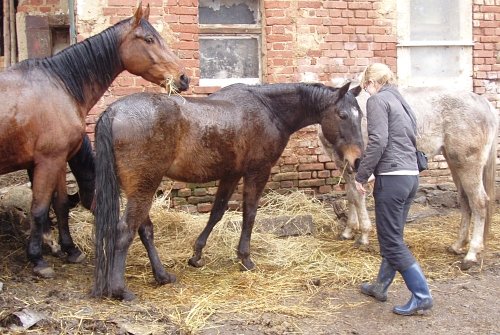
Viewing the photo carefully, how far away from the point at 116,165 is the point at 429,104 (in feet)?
12.0

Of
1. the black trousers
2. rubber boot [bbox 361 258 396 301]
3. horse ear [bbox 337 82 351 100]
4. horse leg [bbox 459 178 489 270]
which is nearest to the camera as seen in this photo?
the black trousers

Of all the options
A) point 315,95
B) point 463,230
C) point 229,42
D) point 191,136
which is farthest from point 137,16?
point 463,230

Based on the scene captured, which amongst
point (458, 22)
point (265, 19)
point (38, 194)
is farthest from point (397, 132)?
point (458, 22)

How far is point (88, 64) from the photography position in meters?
5.47

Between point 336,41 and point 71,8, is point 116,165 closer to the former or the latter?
point 71,8

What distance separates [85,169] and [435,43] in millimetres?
5392

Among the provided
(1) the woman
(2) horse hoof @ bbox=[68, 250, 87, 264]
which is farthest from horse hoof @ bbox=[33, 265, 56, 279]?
(1) the woman

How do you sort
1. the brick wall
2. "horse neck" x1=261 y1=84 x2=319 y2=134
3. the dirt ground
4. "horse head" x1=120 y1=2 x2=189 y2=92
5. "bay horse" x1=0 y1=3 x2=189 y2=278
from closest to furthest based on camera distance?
the dirt ground → "bay horse" x1=0 y1=3 x2=189 y2=278 → "horse head" x1=120 y1=2 x2=189 y2=92 → "horse neck" x1=261 y1=84 x2=319 y2=134 → the brick wall

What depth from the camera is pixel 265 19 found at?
305 inches

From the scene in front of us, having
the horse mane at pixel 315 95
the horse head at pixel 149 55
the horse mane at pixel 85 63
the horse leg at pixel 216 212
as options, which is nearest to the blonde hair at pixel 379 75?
the horse mane at pixel 315 95

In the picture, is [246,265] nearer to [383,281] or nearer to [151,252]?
[151,252]

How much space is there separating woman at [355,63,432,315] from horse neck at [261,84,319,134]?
42.1 inches

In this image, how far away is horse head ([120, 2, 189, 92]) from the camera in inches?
215

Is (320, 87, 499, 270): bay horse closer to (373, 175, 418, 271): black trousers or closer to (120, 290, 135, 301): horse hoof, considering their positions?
(373, 175, 418, 271): black trousers
